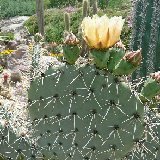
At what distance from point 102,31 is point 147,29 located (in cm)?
264

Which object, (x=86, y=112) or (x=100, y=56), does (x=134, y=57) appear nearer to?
(x=100, y=56)

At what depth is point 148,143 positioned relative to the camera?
9.52 ft

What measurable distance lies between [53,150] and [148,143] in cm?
49

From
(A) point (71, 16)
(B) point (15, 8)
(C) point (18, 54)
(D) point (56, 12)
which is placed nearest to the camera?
(C) point (18, 54)

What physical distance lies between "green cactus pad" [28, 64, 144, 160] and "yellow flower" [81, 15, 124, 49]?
0.15 metres

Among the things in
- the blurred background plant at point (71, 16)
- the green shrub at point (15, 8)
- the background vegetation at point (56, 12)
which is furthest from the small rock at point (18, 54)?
the green shrub at point (15, 8)

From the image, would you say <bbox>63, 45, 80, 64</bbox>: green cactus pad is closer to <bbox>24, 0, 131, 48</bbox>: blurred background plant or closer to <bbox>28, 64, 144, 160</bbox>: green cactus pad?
<bbox>28, 64, 144, 160</bbox>: green cactus pad

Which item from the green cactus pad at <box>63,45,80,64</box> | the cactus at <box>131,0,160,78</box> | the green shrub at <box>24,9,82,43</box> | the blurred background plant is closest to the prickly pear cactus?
the green cactus pad at <box>63,45,80,64</box>

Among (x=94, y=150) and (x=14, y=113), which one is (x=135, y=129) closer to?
(x=94, y=150)

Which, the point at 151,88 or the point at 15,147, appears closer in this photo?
the point at 151,88

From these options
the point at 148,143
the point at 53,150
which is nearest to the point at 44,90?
the point at 53,150

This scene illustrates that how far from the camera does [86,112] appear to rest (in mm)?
2602

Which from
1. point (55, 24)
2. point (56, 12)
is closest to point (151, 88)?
point (55, 24)

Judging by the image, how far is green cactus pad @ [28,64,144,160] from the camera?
2.54 meters
